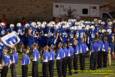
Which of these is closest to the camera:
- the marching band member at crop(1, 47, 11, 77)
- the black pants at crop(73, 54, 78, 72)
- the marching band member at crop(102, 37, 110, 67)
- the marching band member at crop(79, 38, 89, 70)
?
the marching band member at crop(1, 47, 11, 77)

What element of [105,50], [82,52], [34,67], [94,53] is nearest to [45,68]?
[34,67]

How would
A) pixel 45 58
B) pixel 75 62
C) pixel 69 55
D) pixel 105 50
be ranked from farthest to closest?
pixel 105 50, pixel 75 62, pixel 69 55, pixel 45 58

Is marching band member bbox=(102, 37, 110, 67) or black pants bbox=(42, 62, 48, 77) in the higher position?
marching band member bbox=(102, 37, 110, 67)

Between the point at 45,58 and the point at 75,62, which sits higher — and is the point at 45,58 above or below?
below

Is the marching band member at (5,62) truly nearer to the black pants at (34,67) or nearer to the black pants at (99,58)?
the black pants at (34,67)

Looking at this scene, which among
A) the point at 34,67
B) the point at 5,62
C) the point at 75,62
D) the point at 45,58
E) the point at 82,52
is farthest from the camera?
the point at 82,52

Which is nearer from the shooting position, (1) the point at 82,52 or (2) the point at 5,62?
(2) the point at 5,62

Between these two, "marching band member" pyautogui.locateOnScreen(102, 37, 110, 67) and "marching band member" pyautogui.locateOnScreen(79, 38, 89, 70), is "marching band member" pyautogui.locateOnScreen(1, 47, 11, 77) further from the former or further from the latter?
"marching band member" pyautogui.locateOnScreen(102, 37, 110, 67)

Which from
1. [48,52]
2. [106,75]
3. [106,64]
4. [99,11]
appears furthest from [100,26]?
[99,11]

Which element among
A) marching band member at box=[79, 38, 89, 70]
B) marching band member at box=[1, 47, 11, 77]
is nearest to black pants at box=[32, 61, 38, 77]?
marching band member at box=[1, 47, 11, 77]

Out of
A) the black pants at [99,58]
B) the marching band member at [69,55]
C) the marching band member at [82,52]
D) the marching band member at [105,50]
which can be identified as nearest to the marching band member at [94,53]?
the marching band member at [82,52]

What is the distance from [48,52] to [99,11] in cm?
2876

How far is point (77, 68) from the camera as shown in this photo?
32500 millimetres

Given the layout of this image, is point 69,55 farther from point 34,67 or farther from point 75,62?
point 34,67
